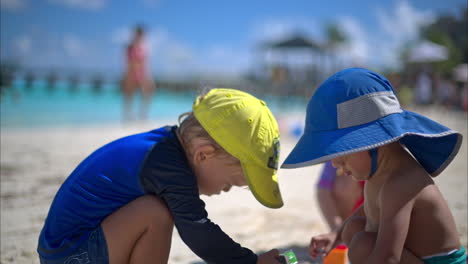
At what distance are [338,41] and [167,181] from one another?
64.6 m

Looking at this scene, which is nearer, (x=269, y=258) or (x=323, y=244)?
(x=269, y=258)

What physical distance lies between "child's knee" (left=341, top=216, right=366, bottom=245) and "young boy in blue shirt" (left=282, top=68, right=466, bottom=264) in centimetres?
16

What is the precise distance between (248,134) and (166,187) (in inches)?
13.3

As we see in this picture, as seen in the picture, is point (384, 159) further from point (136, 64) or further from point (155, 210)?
point (136, 64)

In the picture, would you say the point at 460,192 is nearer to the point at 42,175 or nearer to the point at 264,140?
the point at 264,140

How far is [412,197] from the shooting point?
4.18ft

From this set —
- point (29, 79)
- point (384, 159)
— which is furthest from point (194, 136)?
point (29, 79)

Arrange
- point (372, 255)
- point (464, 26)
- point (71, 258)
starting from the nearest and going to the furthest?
point (372, 255) → point (71, 258) → point (464, 26)

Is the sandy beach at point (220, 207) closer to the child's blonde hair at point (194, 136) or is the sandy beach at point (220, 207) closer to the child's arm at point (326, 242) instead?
the child's arm at point (326, 242)

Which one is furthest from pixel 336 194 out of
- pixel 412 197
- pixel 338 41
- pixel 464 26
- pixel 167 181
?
pixel 338 41

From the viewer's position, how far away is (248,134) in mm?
1415

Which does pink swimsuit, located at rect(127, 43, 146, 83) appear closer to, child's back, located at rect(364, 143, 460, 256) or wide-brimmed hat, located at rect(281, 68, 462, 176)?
wide-brimmed hat, located at rect(281, 68, 462, 176)

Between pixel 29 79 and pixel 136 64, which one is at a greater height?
pixel 136 64

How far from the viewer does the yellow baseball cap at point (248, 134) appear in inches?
55.9
